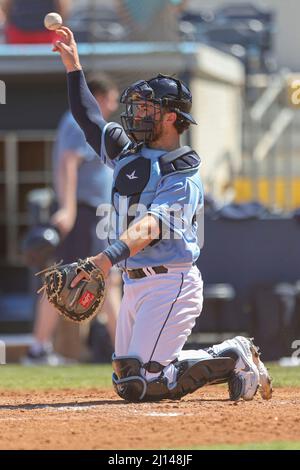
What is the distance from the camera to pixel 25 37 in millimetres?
12805

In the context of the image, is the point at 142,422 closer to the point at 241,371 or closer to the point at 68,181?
the point at 241,371

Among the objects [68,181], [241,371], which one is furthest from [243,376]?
[68,181]

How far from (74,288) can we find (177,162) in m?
0.84

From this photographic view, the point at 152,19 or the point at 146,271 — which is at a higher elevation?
the point at 152,19

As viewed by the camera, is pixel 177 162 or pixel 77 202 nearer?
pixel 177 162

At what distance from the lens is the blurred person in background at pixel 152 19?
40.4 ft

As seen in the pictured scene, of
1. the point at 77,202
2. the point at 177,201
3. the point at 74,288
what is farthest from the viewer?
the point at 77,202

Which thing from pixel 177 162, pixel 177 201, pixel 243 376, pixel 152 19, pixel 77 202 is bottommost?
pixel 77 202

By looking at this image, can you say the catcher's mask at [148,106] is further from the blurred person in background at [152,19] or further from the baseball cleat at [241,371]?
the blurred person in background at [152,19]

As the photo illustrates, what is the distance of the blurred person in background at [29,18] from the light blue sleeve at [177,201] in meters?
6.86

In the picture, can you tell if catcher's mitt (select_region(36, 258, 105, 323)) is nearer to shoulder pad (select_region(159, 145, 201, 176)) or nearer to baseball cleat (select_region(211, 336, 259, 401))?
shoulder pad (select_region(159, 145, 201, 176))

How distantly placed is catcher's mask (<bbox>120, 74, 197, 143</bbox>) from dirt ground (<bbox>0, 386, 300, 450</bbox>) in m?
1.30
